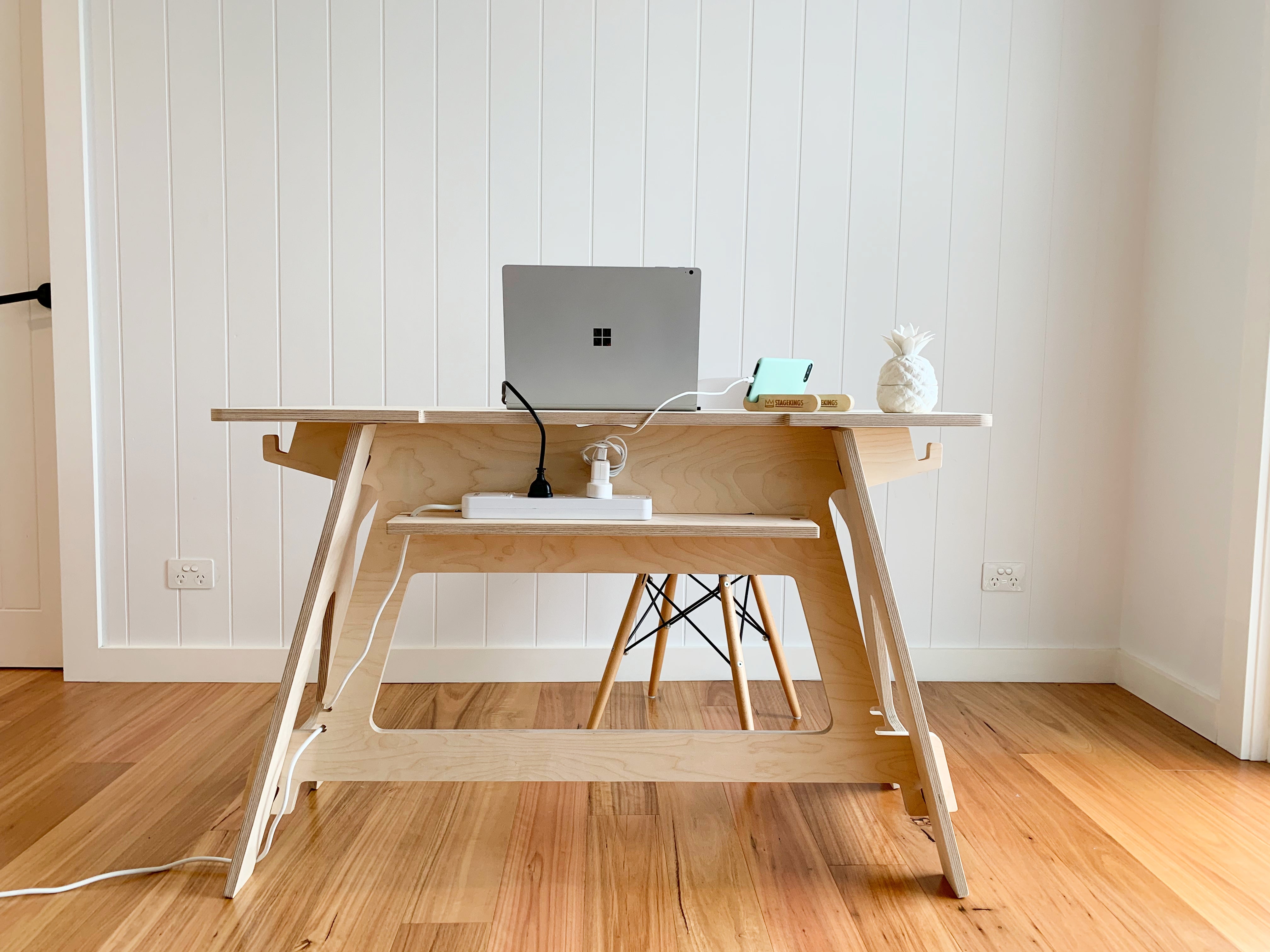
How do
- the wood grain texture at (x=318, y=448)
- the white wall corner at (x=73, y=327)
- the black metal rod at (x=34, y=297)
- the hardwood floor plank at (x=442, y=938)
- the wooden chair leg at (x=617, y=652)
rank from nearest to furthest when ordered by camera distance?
the hardwood floor plank at (x=442, y=938), the wood grain texture at (x=318, y=448), the wooden chair leg at (x=617, y=652), the white wall corner at (x=73, y=327), the black metal rod at (x=34, y=297)

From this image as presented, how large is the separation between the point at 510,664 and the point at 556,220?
1.21 metres

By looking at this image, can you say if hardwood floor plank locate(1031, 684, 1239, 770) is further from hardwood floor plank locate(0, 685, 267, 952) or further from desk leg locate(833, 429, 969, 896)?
hardwood floor plank locate(0, 685, 267, 952)

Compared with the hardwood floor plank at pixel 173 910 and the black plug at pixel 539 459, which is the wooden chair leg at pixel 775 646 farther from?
the hardwood floor plank at pixel 173 910

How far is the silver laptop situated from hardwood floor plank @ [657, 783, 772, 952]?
74cm

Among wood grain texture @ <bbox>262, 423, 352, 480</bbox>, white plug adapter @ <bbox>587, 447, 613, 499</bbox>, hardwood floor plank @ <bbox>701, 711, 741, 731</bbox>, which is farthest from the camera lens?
hardwood floor plank @ <bbox>701, 711, 741, 731</bbox>

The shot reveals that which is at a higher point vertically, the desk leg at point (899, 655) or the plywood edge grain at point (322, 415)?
the plywood edge grain at point (322, 415)

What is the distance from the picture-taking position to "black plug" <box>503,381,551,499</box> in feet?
4.38

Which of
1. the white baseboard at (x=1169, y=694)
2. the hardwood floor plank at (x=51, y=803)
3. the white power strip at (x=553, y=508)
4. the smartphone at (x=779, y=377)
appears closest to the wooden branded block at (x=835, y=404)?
the smartphone at (x=779, y=377)

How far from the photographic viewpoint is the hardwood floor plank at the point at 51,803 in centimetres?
144

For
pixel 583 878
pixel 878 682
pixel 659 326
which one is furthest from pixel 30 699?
pixel 878 682

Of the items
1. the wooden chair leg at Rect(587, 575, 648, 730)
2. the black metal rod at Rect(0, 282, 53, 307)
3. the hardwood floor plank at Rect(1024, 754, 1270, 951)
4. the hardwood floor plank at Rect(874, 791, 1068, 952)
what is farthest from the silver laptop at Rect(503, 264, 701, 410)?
the black metal rod at Rect(0, 282, 53, 307)

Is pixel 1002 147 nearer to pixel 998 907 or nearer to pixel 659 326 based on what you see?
pixel 659 326

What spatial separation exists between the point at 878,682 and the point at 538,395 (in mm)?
815

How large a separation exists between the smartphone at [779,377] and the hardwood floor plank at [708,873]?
0.77 metres
